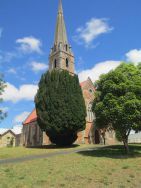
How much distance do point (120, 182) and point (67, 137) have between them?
24004 mm

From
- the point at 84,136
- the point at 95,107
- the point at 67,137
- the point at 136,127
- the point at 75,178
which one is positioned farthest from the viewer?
the point at 84,136

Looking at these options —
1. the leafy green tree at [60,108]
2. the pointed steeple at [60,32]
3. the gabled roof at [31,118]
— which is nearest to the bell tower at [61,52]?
the pointed steeple at [60,32]

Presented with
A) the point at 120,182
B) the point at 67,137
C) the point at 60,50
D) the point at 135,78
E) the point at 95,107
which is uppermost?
the point at 60,50

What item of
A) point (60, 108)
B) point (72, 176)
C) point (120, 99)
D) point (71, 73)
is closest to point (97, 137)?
point (60, 108)

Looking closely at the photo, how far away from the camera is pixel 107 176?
14.5 meters

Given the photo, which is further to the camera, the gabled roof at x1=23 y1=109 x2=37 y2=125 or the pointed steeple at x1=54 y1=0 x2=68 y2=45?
the pointed steeple at x1=54 y1=0 x2=68 y2=45

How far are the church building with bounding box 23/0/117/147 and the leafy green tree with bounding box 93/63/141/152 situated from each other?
23.4 m

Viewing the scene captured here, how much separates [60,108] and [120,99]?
14.3 m

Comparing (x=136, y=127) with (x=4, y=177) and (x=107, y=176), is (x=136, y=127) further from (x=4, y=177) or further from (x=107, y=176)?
(x=4, y=177)

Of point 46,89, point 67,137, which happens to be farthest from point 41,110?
point 67,137

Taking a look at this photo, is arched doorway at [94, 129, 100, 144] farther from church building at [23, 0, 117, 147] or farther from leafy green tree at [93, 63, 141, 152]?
leafy green tree at [93, 63, 141, 152]

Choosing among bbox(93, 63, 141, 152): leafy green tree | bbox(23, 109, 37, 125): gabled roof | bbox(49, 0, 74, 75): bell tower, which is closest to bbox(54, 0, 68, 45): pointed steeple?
bbox(49, 0, 74, 75): bell tower

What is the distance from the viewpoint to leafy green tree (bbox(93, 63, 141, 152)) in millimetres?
23156

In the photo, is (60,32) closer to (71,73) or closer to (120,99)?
(71,73)
